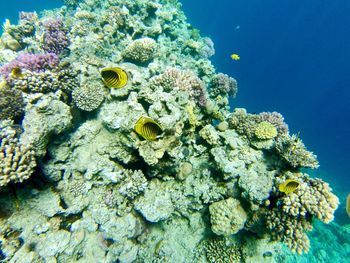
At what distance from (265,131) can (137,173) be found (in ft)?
10.9

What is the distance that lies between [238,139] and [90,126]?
11.7ft

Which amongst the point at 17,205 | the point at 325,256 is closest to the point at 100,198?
the point at 17,205

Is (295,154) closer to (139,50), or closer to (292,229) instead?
(292,229)

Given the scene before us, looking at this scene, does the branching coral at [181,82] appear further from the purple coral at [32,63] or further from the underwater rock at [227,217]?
the underwater rock at [227,217]

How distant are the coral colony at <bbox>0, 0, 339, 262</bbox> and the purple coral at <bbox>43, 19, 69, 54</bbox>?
56.3 inches

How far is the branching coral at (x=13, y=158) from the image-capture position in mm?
2938

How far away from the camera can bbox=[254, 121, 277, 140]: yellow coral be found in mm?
4929

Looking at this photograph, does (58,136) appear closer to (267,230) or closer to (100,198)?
(100,198)

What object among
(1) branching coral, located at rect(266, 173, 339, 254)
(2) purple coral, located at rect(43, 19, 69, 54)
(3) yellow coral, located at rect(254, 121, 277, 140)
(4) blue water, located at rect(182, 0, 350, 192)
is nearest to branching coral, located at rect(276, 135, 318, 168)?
(3) yellow coral, located at rect(254, 121, 277, 140)

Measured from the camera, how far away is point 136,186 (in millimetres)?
4141

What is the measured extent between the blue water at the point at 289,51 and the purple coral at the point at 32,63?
64.9 m

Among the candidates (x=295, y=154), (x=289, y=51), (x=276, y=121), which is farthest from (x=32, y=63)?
(x=289, y=51)

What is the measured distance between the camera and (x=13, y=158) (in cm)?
302

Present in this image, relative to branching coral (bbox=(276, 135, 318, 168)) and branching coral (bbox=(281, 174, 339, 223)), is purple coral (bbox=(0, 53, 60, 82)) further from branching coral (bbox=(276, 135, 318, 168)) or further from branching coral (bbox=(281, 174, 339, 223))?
branching coral (bbox=(281, 174, 339, 223))
